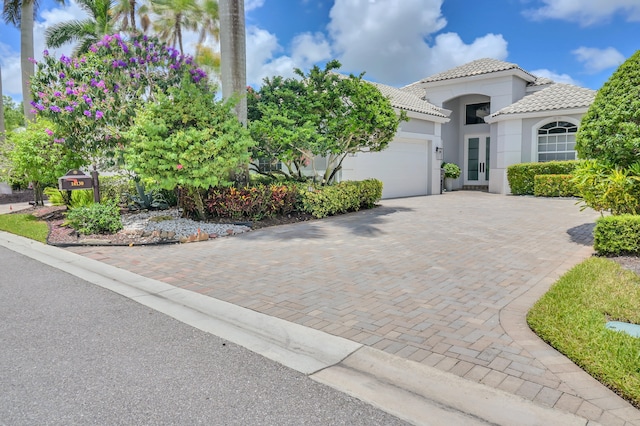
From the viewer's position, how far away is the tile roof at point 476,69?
20938mm

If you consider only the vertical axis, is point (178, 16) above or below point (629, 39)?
above

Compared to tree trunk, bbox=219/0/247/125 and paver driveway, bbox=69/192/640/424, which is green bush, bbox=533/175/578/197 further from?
tree trunk, bbox=219/0/247/125

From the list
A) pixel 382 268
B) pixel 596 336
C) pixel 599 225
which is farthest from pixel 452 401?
pixel 599 225

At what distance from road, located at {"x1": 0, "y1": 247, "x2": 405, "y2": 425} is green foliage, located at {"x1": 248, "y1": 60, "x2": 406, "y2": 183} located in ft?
24.8

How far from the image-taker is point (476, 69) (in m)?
22.4

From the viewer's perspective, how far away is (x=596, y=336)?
11.5 feet

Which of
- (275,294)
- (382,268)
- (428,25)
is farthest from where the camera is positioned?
(428,25)

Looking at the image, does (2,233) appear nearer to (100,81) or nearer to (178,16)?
(100,81)

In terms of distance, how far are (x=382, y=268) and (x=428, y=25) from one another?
58.0 ft

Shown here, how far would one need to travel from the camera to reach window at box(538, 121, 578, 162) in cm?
1823

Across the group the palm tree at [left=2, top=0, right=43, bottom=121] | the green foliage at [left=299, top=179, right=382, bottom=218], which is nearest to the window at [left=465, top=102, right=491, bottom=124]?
the green foliage at [left=299, top=179, right=382, bottom=218]

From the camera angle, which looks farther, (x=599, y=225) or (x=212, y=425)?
(x=599, y=225)

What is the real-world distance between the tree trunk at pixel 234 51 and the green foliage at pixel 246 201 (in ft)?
6.48

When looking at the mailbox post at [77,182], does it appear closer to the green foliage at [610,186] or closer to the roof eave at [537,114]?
the green foliage at [610,186]
